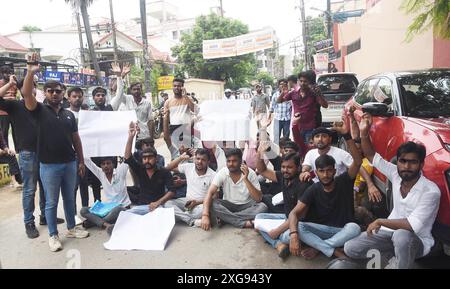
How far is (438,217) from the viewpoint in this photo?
9.00 feet

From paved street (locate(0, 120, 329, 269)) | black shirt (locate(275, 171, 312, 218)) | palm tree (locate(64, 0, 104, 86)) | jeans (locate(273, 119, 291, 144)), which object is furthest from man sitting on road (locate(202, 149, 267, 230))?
palm tree (locate(64, 0, 104, 86))

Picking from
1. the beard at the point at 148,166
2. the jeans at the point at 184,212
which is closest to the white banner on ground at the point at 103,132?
the beard at the point at 148,166

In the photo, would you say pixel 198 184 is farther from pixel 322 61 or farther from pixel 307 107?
pixel 322 61

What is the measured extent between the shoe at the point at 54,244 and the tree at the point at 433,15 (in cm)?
477

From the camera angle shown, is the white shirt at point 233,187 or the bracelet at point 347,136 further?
the white shirt at point 233,187

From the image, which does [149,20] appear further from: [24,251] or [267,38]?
[24,251]

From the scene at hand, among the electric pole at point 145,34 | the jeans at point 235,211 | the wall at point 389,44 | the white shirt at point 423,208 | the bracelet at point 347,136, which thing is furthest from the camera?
the electric pole at point 145,34

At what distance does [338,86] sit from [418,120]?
6095 millimetres

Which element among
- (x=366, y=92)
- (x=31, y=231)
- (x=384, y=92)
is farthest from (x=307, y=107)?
(x=31, y=231)

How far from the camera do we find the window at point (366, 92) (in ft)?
16.4

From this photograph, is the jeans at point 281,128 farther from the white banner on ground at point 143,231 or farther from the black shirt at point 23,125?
the black shirt at point 23,125

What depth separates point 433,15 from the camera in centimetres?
438

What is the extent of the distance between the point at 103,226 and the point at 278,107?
15.4 ft
